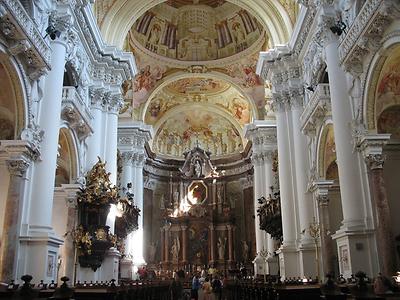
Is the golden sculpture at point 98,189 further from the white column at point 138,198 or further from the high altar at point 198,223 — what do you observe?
the high altar at point 198,223

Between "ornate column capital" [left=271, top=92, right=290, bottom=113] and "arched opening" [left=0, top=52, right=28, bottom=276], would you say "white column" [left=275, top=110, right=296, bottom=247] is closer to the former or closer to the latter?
"ornate column capital" [left=271, top=92, right=290, bottom=113]

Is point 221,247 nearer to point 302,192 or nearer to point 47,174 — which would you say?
point 302,192

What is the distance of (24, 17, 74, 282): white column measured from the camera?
10.8 meters

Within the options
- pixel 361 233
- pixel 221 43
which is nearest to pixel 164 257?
pixel 221 43

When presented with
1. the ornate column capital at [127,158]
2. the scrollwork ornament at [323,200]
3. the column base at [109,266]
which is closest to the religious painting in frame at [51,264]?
the column base at [109,266]

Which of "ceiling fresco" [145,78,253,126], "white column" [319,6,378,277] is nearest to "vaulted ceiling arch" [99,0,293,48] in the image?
"white column" [319,6,378,277]

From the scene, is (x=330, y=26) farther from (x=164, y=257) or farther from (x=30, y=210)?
(x=164, y=257)

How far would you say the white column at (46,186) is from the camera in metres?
10.8

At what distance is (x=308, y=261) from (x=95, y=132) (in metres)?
8.38

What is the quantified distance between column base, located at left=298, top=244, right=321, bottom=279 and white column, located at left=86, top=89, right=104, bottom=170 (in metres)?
7.52

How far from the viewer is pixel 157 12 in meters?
24.8

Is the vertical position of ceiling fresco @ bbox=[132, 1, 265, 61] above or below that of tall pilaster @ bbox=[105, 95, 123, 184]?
above

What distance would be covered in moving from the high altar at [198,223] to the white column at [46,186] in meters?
18.9

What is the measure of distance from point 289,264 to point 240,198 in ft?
49.1
